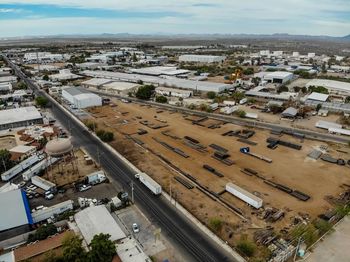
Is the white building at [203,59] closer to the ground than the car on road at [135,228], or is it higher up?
higher up

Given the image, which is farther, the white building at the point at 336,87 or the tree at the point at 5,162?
the white building at the point at 336,87

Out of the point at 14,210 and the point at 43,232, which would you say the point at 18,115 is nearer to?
the point at 14,210

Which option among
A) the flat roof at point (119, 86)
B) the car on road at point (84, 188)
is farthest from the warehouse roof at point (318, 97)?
the car on road at point (84, 188)

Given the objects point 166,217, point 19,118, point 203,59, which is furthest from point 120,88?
point 203,59

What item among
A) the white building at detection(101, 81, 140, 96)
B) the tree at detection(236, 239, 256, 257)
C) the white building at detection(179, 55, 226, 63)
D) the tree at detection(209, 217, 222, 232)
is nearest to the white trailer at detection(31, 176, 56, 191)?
the tree at detection(209, 217, 222, 232)

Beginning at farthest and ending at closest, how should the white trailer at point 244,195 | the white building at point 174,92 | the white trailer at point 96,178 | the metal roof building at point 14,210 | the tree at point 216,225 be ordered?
the white building at point 174,92 → the white trailer at point 96,178 → the white trailer at point 244,195 → the tree at point 216,225 → the metal roof building at point 14,210

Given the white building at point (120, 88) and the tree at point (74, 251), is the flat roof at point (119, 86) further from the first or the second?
the tree at point (74, 251)
